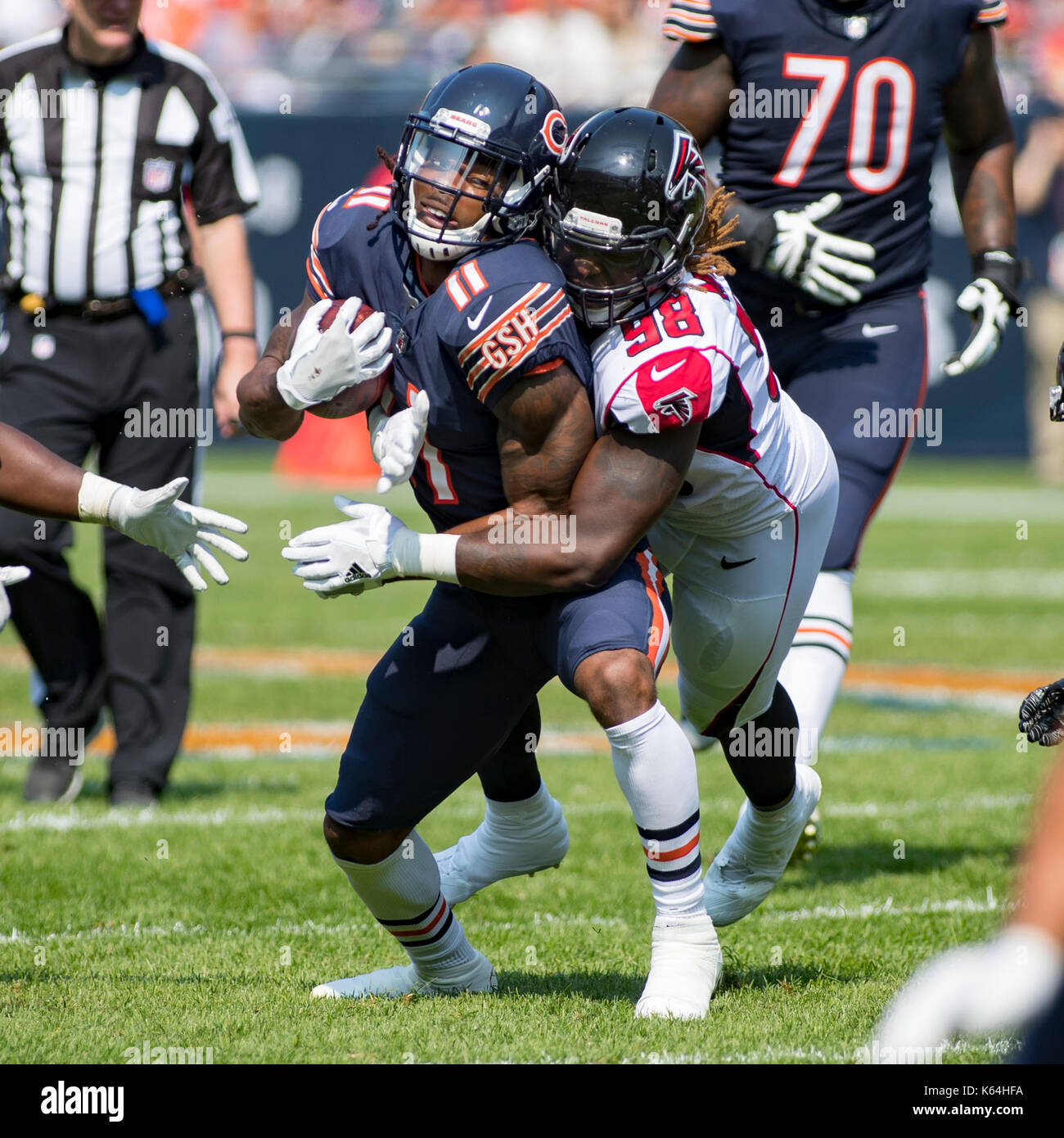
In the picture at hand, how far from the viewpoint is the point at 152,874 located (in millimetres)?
4195

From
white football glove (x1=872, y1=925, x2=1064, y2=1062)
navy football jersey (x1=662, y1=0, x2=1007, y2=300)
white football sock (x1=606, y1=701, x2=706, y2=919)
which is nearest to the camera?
white football glove (x1=872, y1=925, x2=1064, y2=1062)

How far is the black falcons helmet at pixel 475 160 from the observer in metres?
2.96

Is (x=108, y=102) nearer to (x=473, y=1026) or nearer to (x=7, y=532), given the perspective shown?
(x=7, y=532)

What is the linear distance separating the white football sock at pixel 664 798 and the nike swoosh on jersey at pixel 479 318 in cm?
70

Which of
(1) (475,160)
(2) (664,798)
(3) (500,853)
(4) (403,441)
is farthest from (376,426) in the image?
(3) (500,853)

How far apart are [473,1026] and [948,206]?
13.0m

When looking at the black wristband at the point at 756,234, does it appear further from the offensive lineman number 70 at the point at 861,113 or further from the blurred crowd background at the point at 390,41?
the blurred crowd background at the point at 390,41

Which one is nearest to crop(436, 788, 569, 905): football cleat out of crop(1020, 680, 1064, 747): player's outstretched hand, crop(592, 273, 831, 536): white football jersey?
crop(592, 273, 831, 536): white football jersey

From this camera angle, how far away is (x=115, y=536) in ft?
16.7

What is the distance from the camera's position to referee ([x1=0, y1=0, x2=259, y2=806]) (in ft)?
16.4

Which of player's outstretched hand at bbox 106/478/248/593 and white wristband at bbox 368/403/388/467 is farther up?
white wristband at bbox 368/403/388/467

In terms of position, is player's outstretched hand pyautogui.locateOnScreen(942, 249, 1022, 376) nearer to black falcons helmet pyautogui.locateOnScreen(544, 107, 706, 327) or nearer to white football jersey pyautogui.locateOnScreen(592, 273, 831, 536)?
white football jersey pyautogui.locateOnScreen(592, 273, 831, 536)

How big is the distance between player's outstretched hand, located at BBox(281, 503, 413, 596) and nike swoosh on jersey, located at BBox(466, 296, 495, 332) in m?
0.35

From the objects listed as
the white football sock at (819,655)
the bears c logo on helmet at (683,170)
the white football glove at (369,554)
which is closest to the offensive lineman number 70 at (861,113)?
the white football sock at (819,655)
